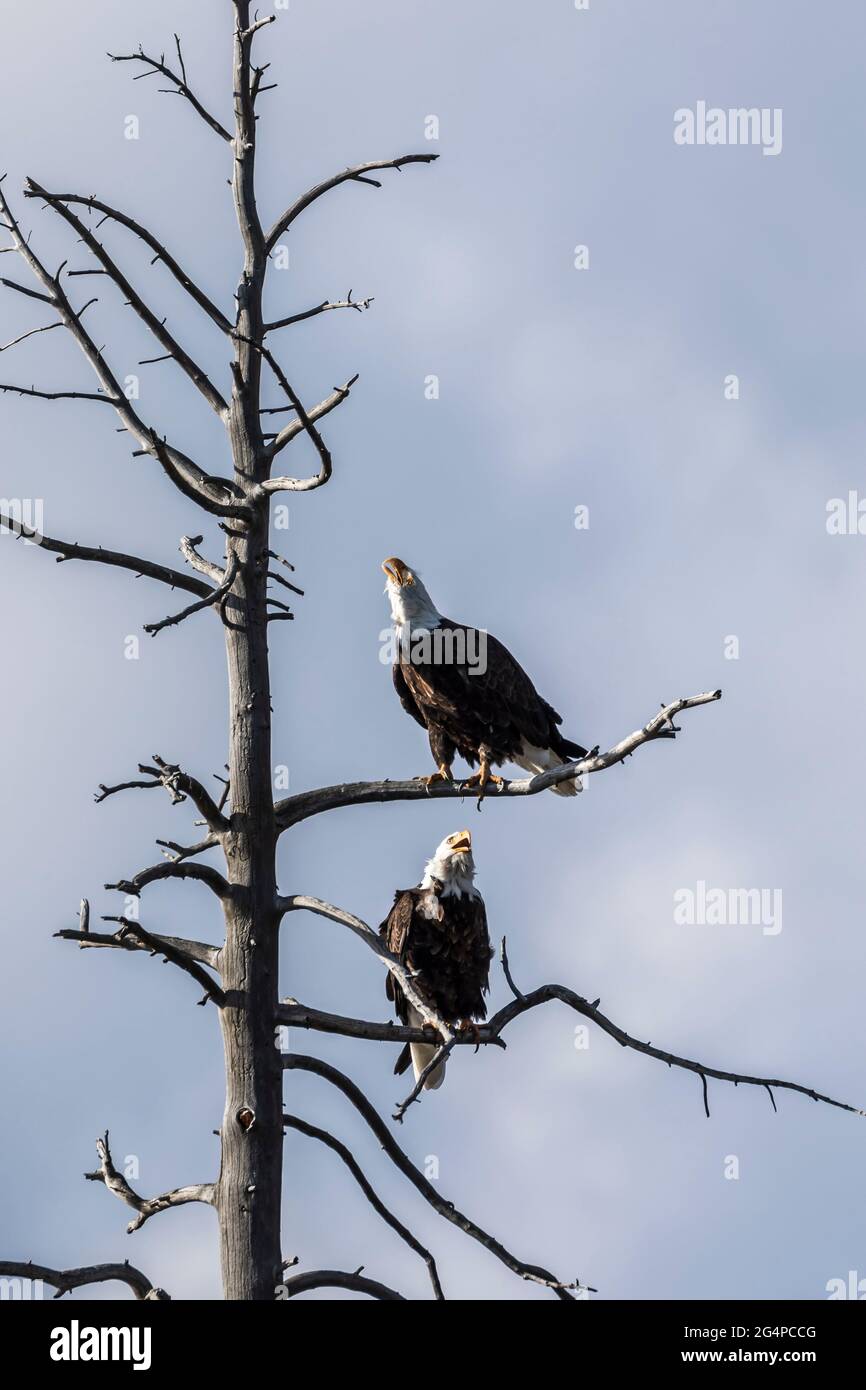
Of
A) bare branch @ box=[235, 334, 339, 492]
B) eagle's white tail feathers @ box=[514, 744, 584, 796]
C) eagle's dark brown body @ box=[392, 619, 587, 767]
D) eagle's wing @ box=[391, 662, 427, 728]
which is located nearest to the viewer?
bare branch @ box=[235, 334, 339, 492]

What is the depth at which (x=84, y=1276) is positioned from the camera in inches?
301

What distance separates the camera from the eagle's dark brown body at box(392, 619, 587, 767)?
35.4 feet

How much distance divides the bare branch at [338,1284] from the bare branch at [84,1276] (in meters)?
0.58

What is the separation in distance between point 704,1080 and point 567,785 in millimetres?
3036

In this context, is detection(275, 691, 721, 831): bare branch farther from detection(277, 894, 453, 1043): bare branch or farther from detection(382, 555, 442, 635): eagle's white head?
detection(382, 555, 442, 635): eagle's white head

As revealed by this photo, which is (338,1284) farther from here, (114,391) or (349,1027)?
(114,391)

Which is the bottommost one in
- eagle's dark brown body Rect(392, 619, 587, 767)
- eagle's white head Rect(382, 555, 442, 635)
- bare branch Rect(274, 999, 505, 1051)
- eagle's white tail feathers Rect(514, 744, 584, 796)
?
Answer: bare branch Rect(274, 999, 505, 1051)

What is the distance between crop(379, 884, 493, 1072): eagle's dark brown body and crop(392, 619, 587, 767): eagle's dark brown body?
1.05 metres

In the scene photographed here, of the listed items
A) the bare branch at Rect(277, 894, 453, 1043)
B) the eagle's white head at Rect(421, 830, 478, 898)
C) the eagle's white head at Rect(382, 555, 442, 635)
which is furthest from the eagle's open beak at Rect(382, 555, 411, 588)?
the bare branch at Rect(277, 894, 453, 1043)

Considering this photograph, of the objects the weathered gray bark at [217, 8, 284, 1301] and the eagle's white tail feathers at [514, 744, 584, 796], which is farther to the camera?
the eagle's white tail feathers at [514, 744, 584, 796]

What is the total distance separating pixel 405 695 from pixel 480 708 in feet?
2.23
